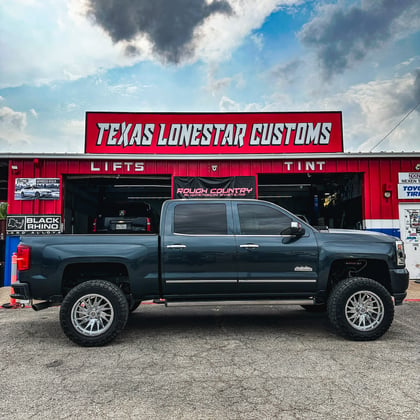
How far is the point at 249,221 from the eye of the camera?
5.55 metres

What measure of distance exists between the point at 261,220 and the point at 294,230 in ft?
1.77

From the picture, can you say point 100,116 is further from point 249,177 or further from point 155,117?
point 249,177

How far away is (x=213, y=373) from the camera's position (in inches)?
156

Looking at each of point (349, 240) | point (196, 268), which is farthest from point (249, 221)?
point (349, 240)

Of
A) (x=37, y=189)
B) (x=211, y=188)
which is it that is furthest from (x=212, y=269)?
(x=37, y=189)

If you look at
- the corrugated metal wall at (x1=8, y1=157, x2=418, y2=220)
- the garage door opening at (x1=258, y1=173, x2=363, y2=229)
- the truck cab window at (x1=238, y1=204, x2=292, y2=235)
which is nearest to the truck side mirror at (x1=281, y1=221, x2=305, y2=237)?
the truck cab window at (x1=238, y1=204, x2=292, y2=235)

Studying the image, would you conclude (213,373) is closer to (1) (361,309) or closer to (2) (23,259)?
(1) (361,309)

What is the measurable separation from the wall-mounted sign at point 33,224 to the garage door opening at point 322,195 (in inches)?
268

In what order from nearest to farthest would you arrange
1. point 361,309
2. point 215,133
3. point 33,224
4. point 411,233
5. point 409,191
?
point 361,309 < point 33,224 < point 411,233 < point 409,191 < point 215,133

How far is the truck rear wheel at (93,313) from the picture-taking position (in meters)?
4.94

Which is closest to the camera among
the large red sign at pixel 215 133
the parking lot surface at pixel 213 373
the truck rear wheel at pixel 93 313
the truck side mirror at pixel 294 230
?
the parking lot surface at pixel 213 373

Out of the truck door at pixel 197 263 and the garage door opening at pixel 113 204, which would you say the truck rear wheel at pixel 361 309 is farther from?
the garage door opening at pixel 113 204

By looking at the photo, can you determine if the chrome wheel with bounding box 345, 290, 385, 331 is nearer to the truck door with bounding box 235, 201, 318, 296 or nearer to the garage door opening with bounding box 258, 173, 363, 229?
the truck door with bounding box 235, 201, 318, 296

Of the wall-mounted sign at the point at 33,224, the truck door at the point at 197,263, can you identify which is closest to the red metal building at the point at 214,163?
the wall-mounted sign at the point at 33,224
